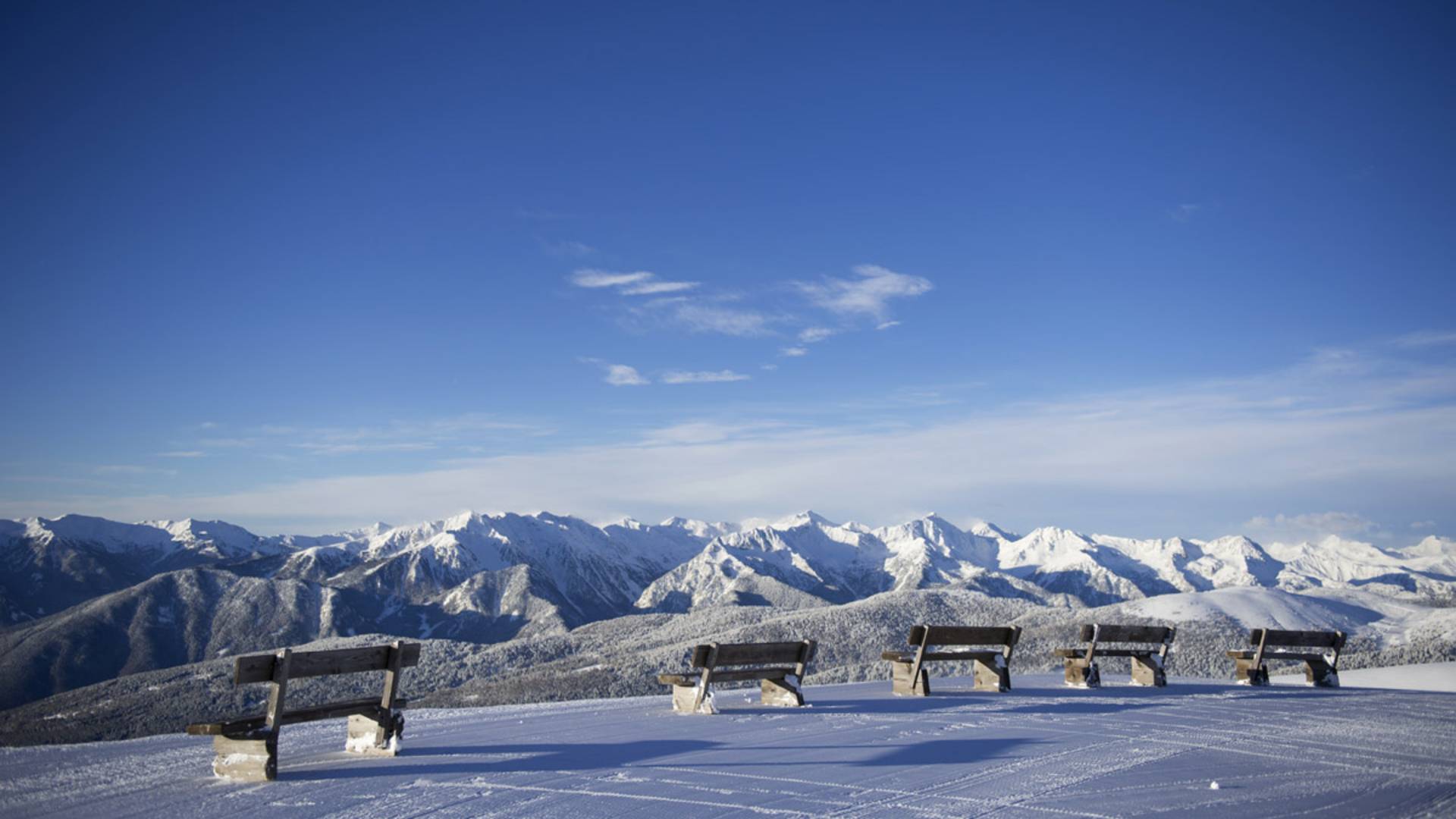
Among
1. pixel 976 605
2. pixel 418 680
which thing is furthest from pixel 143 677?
pixel 976 605

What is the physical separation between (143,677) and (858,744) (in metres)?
170

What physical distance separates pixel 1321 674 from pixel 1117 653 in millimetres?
5356

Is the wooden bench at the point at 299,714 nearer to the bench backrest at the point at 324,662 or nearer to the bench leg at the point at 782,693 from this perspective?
the bench backrest at the point at 324,662

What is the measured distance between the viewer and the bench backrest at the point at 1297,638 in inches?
721

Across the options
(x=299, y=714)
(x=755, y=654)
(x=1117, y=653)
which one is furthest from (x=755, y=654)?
(x=1117, y=653)

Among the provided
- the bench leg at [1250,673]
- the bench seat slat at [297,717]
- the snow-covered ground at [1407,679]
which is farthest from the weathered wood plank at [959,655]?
the bench seat slat at [297,717]

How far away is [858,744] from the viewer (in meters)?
11.1

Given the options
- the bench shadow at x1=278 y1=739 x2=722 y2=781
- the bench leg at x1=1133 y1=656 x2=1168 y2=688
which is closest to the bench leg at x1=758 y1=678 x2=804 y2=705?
the bench shadow at x1=278 y1=739 x2=722 y2=781

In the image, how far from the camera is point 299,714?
10.3 meters

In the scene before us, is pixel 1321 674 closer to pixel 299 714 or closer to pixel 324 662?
pixel 324 662

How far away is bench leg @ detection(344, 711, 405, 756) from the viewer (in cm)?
1073

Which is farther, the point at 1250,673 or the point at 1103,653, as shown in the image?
the point at 1250,673

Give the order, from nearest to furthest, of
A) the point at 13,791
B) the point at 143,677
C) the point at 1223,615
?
the point at 13,791, the point at 1223,615, the point at 143,677

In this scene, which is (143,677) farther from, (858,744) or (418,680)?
(858,744)
